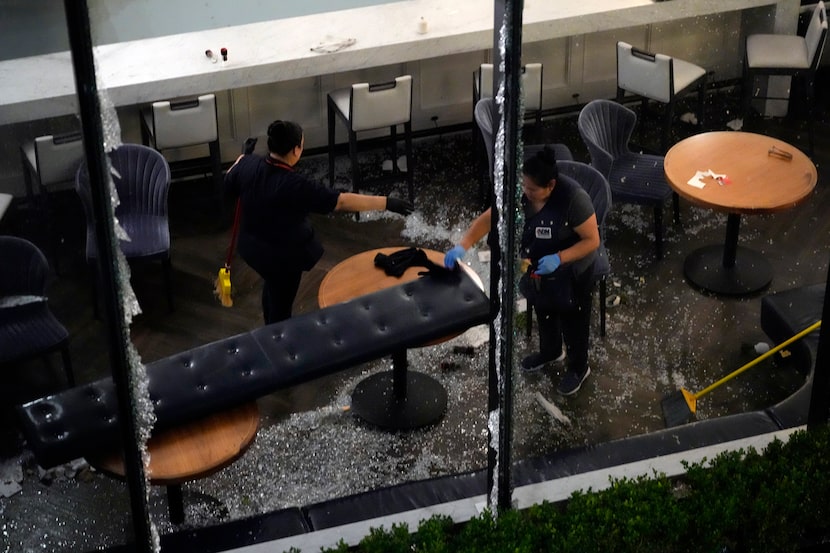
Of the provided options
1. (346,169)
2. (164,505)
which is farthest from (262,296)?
(346,169)

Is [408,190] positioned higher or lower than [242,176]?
lower

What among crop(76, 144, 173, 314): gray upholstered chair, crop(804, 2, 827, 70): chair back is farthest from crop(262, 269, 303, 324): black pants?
crop(804, 2, 827, 70): chair back

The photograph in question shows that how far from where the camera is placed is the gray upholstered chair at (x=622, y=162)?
636 centimetres

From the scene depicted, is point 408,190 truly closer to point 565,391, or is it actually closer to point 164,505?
point 565,391

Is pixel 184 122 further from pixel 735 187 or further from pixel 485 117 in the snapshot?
pixel 735 187

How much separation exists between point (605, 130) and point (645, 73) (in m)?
0.70

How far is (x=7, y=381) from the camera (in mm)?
5016

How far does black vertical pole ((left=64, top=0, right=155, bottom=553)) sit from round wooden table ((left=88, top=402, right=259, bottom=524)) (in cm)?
56

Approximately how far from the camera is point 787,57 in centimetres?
760

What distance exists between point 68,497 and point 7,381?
54 cm

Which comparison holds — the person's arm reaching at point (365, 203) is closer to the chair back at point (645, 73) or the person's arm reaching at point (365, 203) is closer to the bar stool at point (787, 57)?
the chair back at point (645, 73)

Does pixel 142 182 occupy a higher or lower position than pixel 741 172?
higher

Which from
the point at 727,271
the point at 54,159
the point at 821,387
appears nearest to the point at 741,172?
the point at 727,271

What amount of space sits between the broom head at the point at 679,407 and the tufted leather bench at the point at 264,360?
0.95m
